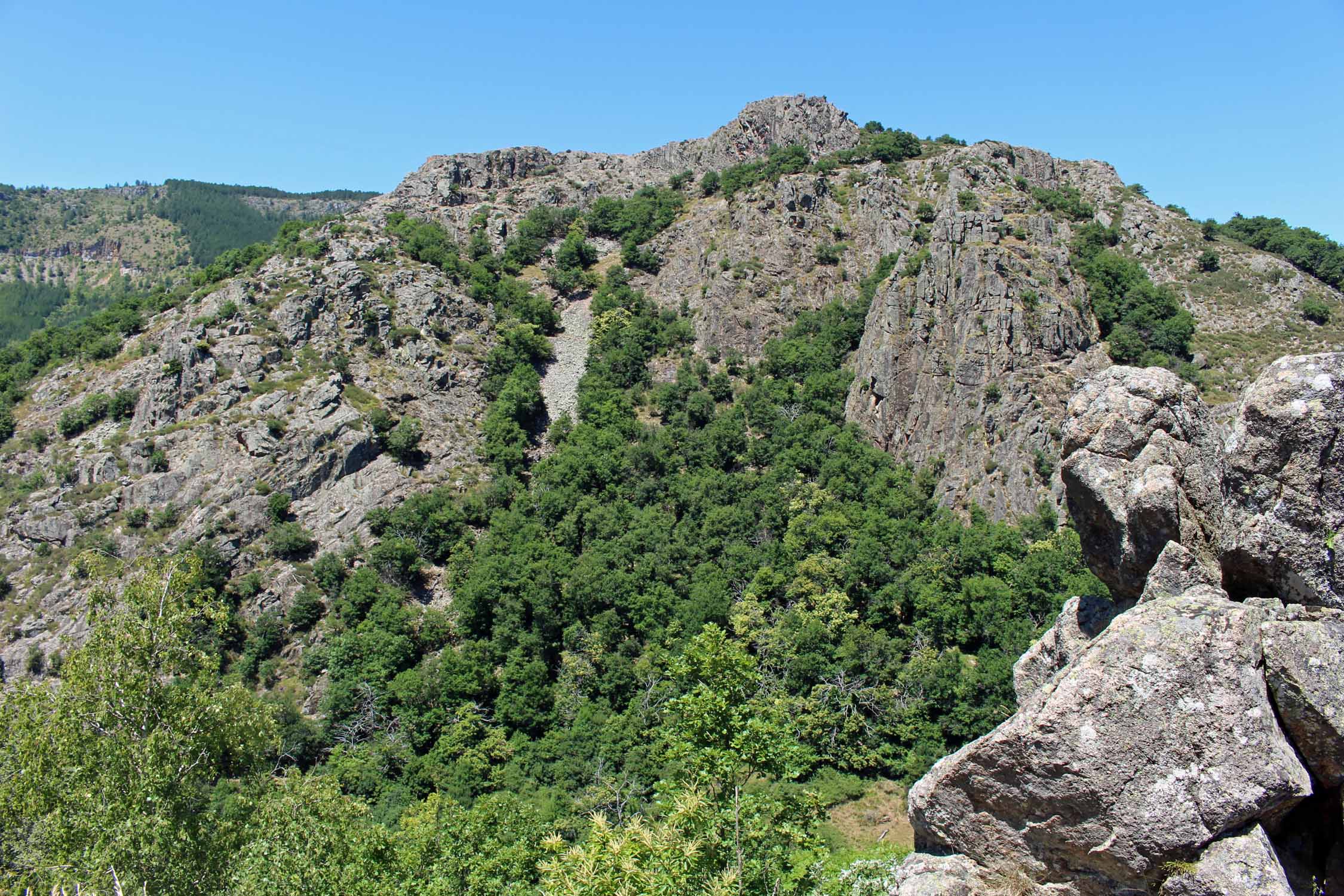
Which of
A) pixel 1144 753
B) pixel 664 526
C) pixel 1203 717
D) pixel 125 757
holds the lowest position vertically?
pixel 125 757

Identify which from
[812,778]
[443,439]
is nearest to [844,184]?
[443,439]

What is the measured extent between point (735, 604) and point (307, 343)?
51.9 m

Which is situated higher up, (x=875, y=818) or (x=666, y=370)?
(x=666, y=370)

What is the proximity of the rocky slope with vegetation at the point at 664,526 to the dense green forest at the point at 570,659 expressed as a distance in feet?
0.80

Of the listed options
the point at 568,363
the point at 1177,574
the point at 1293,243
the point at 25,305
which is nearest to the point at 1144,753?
the point at 1177,574

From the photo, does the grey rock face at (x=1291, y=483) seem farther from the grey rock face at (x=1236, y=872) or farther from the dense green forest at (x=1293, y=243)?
the dense green forest at (x=1293, y=243)

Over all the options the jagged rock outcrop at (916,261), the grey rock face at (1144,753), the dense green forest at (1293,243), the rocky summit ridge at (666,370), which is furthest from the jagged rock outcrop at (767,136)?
the grey rock face at (1144,753)

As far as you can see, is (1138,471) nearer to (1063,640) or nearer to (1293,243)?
(1063,640)

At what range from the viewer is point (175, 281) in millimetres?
168125

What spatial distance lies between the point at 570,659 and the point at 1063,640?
48.1m

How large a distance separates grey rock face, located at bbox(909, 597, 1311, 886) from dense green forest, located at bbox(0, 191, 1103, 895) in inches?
167

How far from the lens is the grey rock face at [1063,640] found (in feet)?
51.6

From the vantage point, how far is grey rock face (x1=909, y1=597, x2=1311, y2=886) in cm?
1143

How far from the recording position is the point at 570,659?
197 feet
